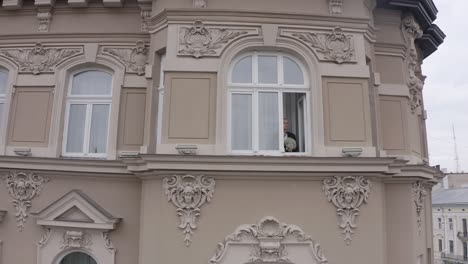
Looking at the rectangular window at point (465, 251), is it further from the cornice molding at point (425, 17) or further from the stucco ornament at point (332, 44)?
the stucco ornament at point (332, 44)

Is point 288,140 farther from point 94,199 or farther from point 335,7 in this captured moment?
point 94,199

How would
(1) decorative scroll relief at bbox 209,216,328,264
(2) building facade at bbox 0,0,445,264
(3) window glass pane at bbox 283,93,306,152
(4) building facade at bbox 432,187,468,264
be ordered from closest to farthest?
(1) decorative scroll relief at bbox 209,216,328,264
(2) building facade at bbox 0,0,445,264
(3) window glass pane at bbox 283,93,306,152
(4) building facade at bbox 432,187,468,264

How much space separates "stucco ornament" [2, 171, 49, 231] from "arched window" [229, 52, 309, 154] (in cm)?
446

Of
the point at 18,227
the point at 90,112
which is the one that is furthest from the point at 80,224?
the point at 90,112

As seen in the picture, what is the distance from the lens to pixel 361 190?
7.57 m

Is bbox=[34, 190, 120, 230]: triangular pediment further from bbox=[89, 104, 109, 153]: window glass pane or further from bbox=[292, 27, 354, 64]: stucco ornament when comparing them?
bbox=[292, 27, 354, 64]: stucco ornament

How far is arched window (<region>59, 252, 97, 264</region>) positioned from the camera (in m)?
8.65

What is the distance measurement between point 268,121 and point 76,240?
467 centimetres

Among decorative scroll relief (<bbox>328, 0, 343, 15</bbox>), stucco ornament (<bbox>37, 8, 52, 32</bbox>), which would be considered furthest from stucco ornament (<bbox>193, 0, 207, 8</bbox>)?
stucco ornament (<bbox>37, 8, 52, 32</bbox>)

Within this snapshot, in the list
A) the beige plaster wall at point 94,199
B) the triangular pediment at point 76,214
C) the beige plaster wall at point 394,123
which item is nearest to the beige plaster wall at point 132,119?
the beige plaster wall at point 94,199

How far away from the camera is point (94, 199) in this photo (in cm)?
867

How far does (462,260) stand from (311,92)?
47011 millimetres

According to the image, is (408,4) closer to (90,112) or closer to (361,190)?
(361,190)

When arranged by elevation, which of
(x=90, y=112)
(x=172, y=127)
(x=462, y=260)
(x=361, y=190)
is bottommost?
(x=462, y=260)
